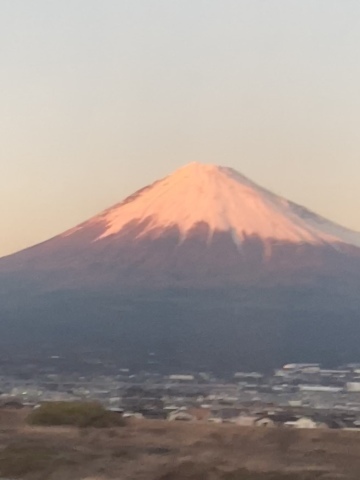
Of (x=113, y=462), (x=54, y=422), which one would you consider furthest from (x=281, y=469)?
(x=54, y=422)

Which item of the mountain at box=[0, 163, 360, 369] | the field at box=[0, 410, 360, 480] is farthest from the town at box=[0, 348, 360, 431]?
the field at box=[0, 410, 360, 480]

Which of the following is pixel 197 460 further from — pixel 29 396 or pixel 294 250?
pixel 294 250

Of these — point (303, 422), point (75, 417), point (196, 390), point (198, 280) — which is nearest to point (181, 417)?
point (303, 422)

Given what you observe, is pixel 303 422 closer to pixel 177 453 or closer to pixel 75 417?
pixel 75 417

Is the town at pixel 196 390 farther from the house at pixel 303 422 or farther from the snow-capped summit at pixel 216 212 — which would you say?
the snow-capped summit at pixel 216 212

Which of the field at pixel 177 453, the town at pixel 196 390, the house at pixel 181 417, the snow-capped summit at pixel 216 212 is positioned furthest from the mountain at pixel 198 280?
the field at pixel 177 453

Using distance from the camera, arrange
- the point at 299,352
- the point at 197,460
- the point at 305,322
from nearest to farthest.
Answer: the point at 197,460 < the point at 299,352 < the point at 305,322
